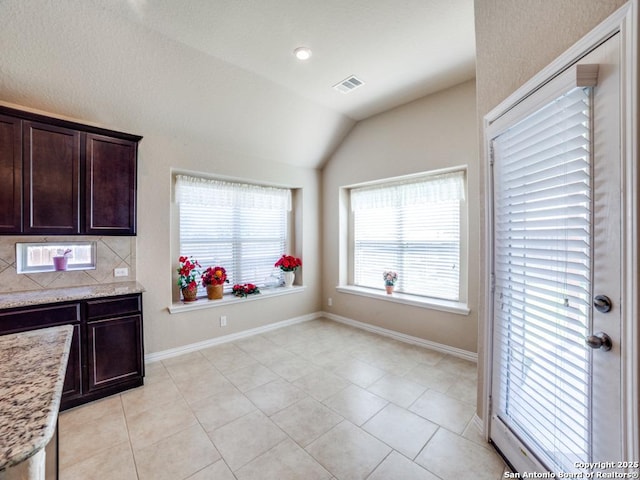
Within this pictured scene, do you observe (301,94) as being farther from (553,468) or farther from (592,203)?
(553,468)

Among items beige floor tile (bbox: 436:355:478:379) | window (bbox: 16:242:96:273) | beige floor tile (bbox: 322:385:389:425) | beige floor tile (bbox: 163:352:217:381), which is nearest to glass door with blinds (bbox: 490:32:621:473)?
beige floor tile (bbox: 322:385:389:425)

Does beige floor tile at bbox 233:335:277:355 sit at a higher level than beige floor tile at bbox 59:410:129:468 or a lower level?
lower

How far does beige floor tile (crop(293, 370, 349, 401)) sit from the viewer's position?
246 cm

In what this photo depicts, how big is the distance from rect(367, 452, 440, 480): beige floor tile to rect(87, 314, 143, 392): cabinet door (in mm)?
2223

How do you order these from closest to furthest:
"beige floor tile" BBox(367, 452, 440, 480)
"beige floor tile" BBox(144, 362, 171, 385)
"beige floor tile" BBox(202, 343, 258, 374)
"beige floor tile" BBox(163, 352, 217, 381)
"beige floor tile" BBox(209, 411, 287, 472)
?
"beige floor tile" BBox(367, 452, 440, 480)
"beige floor tile" BBox(209, 411, 287, 472)
"beige floor tile" BBox(144, 362, 171, 385)
"beige floor tile" BBox(163, 352, 217, 381)
"beige floor tile" BBox(202, 343, 258, 374)

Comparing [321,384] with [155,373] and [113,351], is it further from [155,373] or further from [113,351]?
[113,351]

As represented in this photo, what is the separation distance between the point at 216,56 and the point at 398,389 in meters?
3.56

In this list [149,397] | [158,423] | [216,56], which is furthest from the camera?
[216,56]

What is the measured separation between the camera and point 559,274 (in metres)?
1.29

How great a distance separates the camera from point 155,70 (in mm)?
2568

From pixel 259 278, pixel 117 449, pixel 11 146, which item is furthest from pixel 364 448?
pixel 11 146

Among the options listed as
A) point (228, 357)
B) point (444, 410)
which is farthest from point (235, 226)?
point (444, 410)

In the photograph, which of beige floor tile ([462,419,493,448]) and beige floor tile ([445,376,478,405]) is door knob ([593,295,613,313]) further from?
beige floor tile ([445,376,478,405])

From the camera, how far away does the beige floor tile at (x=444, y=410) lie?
2.05 m
